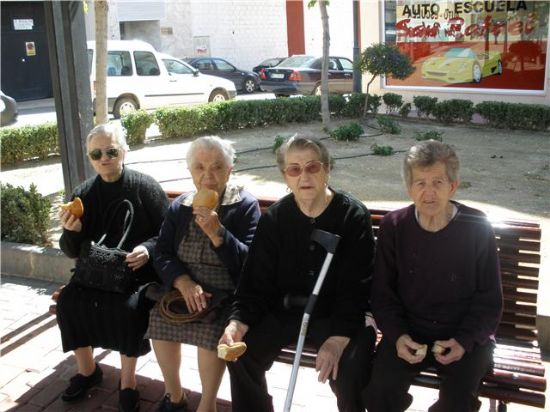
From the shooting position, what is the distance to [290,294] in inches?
109

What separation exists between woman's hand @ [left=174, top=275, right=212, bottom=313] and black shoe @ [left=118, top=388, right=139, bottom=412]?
1.93 feet

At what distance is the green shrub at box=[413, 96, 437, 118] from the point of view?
13.4 meters

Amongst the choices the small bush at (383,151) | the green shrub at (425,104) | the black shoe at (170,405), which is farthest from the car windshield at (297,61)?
the black shoe at (170,405)

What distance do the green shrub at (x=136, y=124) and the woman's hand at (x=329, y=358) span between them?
920 cm

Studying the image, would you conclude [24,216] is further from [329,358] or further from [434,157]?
[434,157]

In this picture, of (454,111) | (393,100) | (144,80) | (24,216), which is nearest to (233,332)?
(24,216)

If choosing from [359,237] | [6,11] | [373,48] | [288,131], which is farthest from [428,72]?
[6,11]

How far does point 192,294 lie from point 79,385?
921mm

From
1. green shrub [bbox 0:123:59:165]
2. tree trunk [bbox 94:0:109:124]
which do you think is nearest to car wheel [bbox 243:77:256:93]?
green shrub [bbox 0:123:59:165]

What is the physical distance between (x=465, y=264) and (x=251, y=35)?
27.0 meters

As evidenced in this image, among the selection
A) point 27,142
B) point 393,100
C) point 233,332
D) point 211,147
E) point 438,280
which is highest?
point 211,147

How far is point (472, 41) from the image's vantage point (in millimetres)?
14203

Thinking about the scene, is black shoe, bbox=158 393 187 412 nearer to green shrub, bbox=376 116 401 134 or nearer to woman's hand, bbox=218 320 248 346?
woman's hand, bbox=218 320 248 346

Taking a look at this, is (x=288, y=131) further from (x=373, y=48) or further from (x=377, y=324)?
(x=377, y=324)
